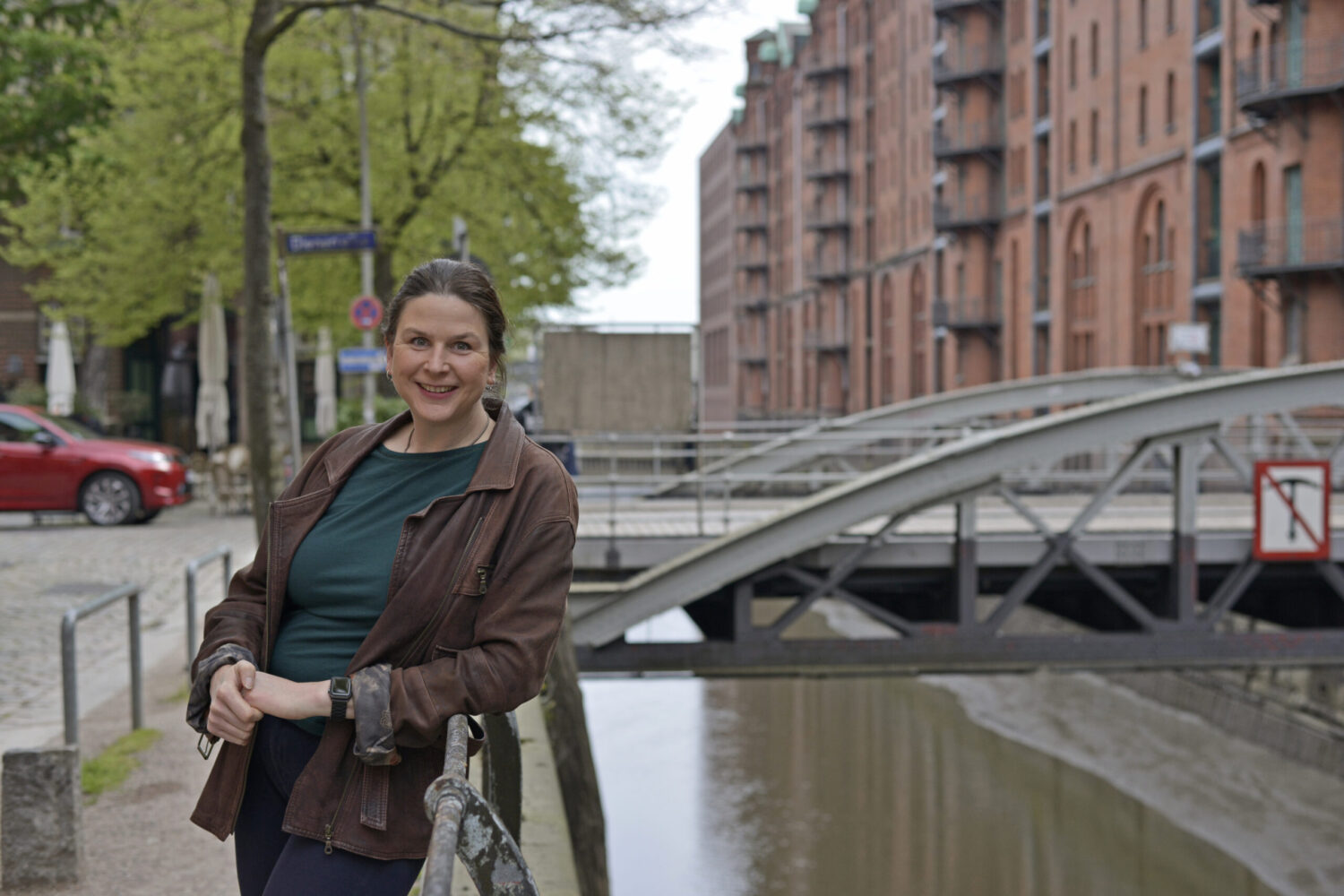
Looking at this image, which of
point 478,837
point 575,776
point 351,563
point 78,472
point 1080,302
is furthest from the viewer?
point 1080,302

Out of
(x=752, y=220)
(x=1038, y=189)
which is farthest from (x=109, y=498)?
(x=752, y=220)

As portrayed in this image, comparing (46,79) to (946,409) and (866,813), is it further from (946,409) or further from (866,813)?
(866,813)

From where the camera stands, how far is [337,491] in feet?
7.69

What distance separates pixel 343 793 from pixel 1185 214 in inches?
1280

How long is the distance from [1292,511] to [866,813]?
10.3 m

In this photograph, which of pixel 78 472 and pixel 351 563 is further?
pixel 78 472

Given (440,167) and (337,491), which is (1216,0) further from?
(337,491)

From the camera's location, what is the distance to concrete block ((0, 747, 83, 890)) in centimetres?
481

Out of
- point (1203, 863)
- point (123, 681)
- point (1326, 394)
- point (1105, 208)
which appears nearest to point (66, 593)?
point (123, 681)

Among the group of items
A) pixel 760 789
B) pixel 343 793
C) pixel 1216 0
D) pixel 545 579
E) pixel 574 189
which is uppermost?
pixel 1216 0

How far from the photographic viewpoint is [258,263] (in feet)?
32.3

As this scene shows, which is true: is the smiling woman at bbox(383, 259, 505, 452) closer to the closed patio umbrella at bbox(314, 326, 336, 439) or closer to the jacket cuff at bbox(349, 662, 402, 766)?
the jacket cuff at bbox(349, 662, 402, 766)

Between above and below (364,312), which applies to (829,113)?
above

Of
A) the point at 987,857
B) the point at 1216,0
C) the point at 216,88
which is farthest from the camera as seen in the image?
the point at 1216,0
